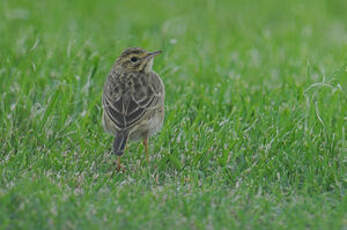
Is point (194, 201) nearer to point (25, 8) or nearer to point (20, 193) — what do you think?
point (20, 193)

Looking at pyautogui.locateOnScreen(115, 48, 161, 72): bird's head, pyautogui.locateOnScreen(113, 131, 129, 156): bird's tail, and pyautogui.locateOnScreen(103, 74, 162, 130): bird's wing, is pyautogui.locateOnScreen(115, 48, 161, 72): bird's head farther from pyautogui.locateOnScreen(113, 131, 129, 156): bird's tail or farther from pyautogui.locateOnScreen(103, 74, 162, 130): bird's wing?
pyautogui.locateOnScreen(113, 131, 129, 156): bird's tail

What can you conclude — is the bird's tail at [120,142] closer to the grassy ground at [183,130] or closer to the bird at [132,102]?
the bird at [132,102]

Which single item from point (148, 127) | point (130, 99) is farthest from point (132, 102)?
point (148, 127)

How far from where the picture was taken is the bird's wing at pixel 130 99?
6.36 metres

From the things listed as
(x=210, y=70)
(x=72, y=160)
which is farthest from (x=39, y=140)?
(x=210, y=70)

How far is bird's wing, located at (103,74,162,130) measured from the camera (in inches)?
250

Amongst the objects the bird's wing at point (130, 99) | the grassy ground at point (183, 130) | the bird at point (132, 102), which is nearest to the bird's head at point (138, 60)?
the bird at point (132, 102)

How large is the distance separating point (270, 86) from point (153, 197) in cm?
362

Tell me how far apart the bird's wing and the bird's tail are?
0.20ft

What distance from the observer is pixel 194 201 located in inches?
208

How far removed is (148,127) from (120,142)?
0.41m

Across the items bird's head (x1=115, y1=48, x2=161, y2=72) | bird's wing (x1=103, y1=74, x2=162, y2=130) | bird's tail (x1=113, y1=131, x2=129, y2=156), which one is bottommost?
bird's tail (x1=113, y1=131, x2=129, y2=156)

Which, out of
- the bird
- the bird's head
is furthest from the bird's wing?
the bird's head

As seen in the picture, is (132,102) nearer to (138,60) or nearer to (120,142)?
(120,142)
